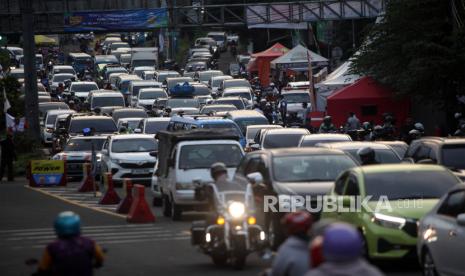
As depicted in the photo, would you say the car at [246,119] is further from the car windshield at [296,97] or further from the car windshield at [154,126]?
the car windshield at [296,97]

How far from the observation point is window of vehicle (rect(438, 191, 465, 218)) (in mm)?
14516

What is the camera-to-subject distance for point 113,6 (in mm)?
76812

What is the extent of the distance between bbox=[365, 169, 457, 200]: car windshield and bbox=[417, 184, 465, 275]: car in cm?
218

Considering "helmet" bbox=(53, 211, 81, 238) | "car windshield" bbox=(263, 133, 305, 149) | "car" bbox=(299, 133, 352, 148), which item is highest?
"helmet" bbox=(53, 211, 81, 238)

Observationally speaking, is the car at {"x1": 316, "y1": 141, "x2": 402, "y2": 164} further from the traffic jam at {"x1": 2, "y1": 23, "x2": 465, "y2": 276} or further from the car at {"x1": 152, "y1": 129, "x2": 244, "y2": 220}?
the car at {"x1": 152, "y1": 129, "x2": 244, "y2": 220}

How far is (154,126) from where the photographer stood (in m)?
43.2

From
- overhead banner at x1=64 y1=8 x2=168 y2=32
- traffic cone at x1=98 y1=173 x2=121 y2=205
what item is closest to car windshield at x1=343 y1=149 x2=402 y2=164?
traffic cone at x1=98 y1=173 x2=121 y2=205

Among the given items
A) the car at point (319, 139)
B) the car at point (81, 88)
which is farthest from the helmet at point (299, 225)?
the car at point (81, 88)

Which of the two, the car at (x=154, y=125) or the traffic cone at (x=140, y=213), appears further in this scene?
the car at (x=154, y=125)

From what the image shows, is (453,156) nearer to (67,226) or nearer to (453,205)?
(453,205)

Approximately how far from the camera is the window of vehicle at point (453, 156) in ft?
72.4

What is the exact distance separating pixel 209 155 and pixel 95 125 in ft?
62.2

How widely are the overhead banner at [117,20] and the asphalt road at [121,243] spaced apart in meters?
45.7

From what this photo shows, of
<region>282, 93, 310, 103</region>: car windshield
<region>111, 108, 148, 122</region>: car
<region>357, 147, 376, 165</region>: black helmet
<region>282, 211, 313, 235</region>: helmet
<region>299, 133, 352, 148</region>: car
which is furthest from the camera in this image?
<region>282, 93, 310, 103</region>: car windshield
